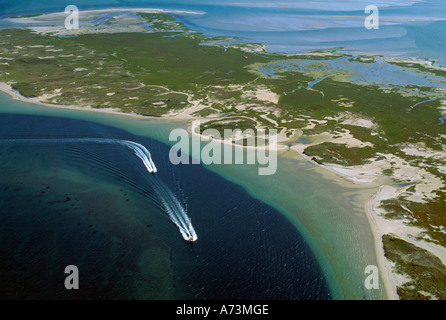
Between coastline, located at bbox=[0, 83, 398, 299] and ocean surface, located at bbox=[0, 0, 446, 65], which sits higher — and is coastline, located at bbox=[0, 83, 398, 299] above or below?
below

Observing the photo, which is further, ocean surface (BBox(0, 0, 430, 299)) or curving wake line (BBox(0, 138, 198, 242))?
curving wake line (BBox(0, 138, 198, 242))


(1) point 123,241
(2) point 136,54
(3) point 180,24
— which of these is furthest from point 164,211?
(3) point 180,24

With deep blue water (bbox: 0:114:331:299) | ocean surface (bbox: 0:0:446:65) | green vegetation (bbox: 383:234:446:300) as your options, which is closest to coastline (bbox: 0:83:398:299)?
green vegetation (bbox: 383:234:446:300)

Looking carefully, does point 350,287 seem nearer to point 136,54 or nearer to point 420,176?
point 420,176

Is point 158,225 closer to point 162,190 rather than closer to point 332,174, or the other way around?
point 162,190

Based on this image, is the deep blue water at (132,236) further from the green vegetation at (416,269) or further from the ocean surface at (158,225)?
the green vegetation at (416,269)

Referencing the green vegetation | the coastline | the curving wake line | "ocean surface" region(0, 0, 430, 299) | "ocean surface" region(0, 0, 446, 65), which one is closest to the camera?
the green vegetation

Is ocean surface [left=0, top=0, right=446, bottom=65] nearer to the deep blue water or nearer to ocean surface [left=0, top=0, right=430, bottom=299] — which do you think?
ocean surface [left=0, top=0, right=430, bottom=299]
